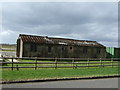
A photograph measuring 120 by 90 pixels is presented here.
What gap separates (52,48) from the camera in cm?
3225

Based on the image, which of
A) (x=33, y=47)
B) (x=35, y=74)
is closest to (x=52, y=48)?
(x=33, y=47)

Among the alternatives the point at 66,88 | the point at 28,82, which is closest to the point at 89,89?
the point at 66,88

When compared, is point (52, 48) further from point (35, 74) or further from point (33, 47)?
point (35, 74)

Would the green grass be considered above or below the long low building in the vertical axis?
below

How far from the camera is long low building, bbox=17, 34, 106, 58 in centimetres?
3020

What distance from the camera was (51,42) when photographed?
32531 millimetres

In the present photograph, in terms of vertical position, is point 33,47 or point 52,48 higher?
point 33,47

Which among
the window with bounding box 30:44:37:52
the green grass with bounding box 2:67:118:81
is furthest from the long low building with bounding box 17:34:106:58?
the green grass with bounding box 2:67:118:81

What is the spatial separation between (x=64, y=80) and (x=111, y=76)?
420 cm

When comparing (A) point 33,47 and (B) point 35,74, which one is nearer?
(B) point 35,74

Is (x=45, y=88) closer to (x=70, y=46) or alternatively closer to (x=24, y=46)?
(x=24, y=46)

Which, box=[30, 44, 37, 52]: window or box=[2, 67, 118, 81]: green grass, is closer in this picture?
box=[2, 67, 118, 81]: green grass

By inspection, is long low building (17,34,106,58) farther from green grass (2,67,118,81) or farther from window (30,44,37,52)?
green grass (2,67,118,81)

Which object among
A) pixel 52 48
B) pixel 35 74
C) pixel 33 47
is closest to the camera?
pixel 35 74
